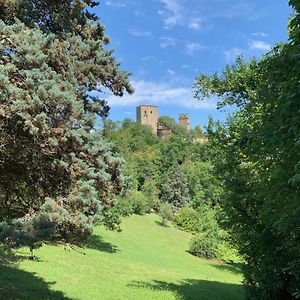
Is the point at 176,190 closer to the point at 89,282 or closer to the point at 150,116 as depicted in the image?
the point at 89,282

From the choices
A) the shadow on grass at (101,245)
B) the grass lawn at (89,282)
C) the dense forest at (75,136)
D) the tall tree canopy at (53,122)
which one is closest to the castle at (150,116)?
the shadow on grass at (101,245)

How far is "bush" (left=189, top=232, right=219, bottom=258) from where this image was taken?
48.2m

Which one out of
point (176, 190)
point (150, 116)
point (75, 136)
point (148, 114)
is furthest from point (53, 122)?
point (150, 116)

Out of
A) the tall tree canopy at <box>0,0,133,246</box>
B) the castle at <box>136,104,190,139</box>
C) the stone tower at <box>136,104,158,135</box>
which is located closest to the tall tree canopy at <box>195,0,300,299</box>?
the tall tree canopy at <box>0,0,133,246</box>

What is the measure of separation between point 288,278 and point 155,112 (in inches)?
6201

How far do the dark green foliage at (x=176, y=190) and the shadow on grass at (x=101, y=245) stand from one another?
33225mm

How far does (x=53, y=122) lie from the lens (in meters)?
8.41

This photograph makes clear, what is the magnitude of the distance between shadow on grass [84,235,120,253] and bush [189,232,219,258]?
1212cm

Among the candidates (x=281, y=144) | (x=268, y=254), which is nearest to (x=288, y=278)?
(x=268, y=254)

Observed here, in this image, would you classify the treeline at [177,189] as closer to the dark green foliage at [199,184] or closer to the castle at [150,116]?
the dark green foliage at [199,184]

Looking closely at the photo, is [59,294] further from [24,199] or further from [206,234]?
[206,234]

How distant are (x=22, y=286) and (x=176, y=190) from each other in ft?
209

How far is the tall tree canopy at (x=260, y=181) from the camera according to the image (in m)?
8.15

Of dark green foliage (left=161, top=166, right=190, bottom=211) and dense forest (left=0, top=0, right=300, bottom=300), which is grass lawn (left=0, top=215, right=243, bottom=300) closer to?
dense forest (left=0, top=0, right=300, bottom=300)
